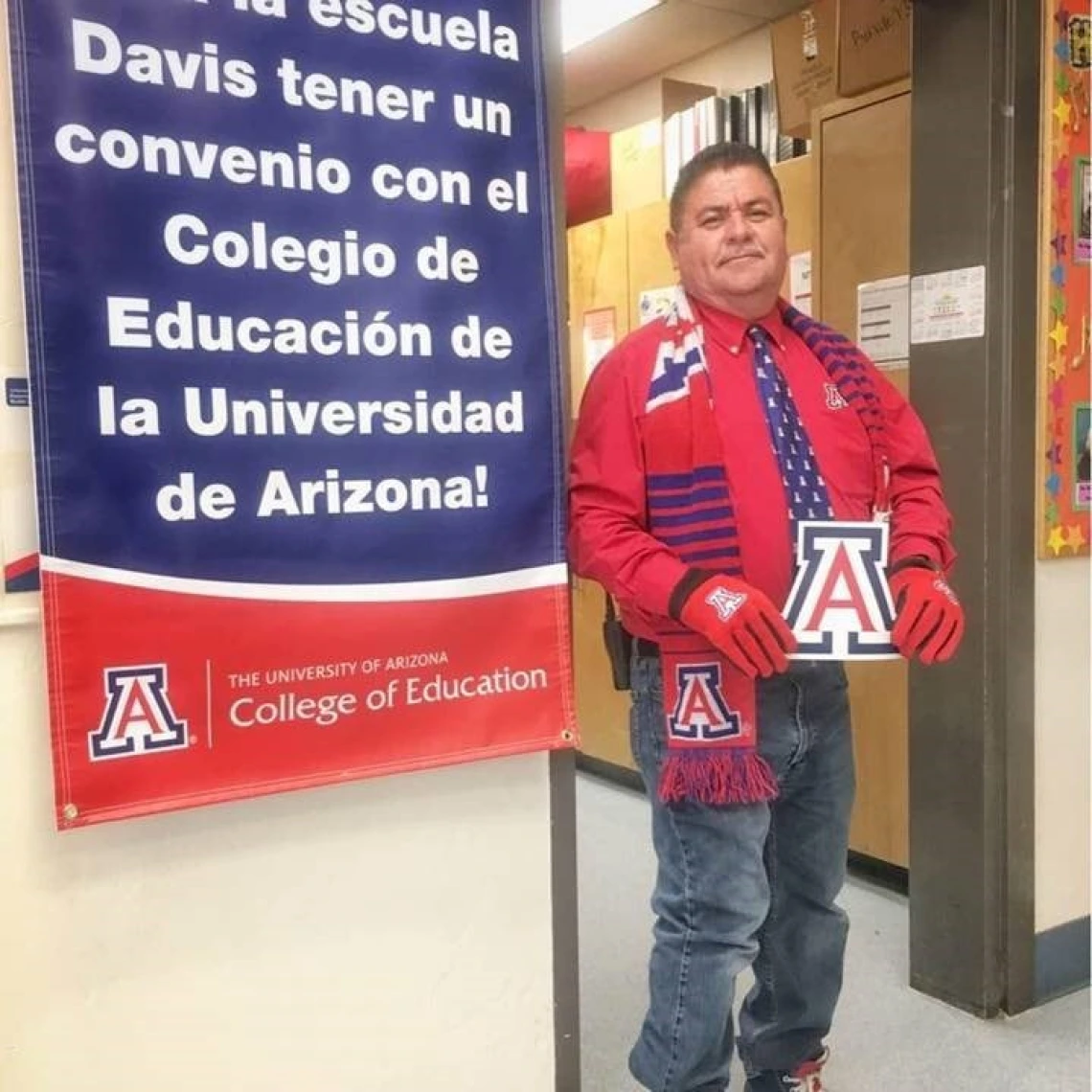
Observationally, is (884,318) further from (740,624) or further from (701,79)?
(701,79)

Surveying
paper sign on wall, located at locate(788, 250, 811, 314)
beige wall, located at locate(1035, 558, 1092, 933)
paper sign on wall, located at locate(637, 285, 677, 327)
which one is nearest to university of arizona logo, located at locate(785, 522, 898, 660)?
beige wall, located at locate(1035, 558, 1092, 933)

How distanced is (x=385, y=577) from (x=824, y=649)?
56 centimetres

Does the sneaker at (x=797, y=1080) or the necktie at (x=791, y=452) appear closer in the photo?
the necktie at (x=791, y=452)

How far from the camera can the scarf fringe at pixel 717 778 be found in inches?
57.7

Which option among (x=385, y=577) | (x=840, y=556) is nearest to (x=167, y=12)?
(x=385, y=577)

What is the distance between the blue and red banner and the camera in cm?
114

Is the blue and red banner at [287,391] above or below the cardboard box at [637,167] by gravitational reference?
below

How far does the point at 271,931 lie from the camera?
132 centimetres

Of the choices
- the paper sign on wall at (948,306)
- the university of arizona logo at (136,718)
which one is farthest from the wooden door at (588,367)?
the university of arizona logo at (136,718)

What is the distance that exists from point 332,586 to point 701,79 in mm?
3727

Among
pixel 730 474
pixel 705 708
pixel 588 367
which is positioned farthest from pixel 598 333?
pixel 705 708

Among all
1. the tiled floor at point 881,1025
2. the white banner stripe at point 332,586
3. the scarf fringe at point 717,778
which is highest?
the white banner stripe at point 332,586

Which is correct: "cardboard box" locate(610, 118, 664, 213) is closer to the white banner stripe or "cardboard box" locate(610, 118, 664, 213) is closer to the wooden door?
the wooden door

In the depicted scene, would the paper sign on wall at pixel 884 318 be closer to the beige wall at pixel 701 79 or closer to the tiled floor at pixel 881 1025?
the tiled floor at pixel 881 1025
